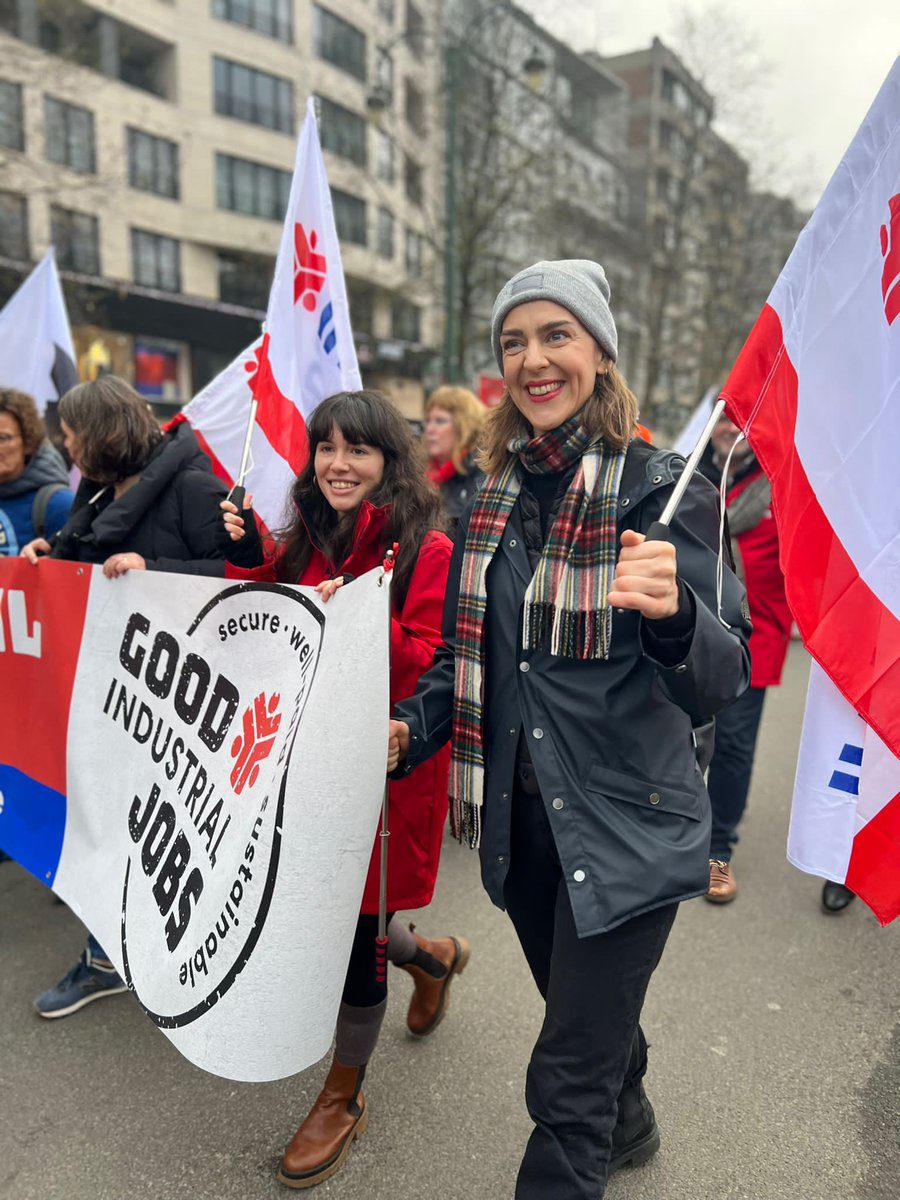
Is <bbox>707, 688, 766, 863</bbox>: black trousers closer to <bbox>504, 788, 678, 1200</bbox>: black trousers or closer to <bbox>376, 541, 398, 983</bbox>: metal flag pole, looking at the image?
<bbox>376, 541, 398, 983</bbox>: metal flag pole

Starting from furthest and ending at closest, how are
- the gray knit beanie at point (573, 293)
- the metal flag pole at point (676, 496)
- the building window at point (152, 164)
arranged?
the building window at point (152, 164)
the gray knit beanie at point (573, 293)
the metal flag pole at point (676, 496)

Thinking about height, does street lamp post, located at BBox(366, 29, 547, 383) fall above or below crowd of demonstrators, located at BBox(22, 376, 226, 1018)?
above

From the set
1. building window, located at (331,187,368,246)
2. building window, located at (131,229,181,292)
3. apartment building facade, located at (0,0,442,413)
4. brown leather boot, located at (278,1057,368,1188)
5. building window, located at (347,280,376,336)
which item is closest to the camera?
brown leather boot, located at (278,1057,368,1188)

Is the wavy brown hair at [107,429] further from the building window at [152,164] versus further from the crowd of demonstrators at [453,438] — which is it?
the building window at [152,164]

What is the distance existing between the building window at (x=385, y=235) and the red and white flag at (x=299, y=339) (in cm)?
2803

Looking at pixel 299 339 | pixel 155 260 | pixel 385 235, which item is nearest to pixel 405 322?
pixel 385 235

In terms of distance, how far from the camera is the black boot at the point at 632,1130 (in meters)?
2.23

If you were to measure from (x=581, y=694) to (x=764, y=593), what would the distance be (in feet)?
8.76

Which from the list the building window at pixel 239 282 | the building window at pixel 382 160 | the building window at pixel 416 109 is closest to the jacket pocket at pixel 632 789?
the building window at pixel 416 109

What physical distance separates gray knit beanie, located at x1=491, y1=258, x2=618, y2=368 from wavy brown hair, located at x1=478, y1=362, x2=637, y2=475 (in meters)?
0.10

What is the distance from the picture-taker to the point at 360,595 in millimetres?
1961

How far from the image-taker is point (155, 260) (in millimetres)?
26812

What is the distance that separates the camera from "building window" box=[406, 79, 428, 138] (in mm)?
22703

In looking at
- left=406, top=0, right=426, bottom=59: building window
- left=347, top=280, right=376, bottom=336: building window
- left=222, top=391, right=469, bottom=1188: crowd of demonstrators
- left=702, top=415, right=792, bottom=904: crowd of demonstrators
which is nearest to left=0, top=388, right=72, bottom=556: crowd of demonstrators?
left=222, top=391, right=469, bottom=1188: crowd of demonstrators
